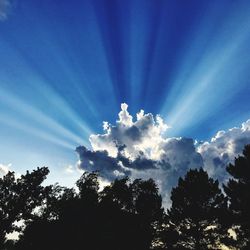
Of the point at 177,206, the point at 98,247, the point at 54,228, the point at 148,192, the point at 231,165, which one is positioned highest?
the point at 148,192

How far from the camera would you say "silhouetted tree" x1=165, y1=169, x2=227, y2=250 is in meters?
36.2

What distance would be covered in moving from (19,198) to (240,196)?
138 ft

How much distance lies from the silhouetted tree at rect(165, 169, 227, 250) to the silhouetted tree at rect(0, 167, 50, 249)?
95.3 feet

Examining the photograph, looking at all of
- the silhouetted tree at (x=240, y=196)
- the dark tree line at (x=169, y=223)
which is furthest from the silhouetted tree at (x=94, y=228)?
the silhouetted tree at (x=240, y=196)

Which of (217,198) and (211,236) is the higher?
(217,198)

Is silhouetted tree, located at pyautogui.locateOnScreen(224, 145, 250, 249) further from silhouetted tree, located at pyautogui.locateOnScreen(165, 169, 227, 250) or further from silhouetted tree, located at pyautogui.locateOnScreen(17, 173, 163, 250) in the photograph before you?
silhouetted tree, located at pyautogui.locateOnScreen(17, 173, 163, 250)

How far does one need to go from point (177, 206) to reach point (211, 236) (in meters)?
6.04

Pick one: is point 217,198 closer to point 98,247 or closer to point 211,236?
point 211,236

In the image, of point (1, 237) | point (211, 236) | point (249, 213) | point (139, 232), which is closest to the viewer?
point (249, 213)

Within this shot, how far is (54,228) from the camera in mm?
39469

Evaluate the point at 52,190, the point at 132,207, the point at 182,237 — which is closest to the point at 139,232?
the point at 182,237

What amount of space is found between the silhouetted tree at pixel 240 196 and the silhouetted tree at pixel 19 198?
1515 inches

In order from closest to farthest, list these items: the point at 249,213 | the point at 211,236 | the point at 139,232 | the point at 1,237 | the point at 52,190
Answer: the point at 249,213 < the point at 211,236 < the point at 139,232 < the point at 1,237 < the point at 52,190

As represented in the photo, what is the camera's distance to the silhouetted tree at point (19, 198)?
172ft
